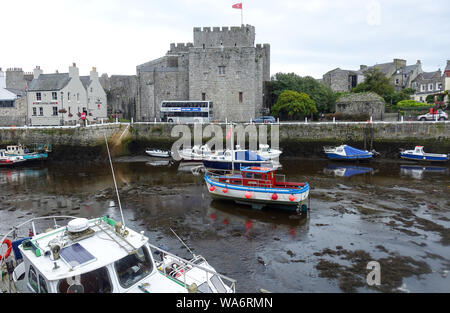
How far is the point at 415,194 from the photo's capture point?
14.3m

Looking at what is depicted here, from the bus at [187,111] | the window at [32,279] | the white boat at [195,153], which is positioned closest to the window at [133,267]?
the window at [32,279]

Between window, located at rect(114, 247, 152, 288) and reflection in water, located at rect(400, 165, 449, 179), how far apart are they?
16.3m

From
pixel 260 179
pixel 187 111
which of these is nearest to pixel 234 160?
pixel 260 179

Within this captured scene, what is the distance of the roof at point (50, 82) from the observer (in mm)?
27500

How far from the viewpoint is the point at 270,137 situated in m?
24.9

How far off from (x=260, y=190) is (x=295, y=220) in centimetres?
165

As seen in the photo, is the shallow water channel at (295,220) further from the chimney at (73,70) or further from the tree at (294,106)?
the chimney at (73,70)

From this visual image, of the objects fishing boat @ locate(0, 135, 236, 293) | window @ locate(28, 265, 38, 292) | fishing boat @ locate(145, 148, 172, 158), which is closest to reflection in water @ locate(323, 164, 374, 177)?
fishing boat @ locate(145, 148, 172, 158)

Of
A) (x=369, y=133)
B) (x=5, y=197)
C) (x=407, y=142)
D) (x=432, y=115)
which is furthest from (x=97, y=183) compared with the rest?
(x=432, y=115)

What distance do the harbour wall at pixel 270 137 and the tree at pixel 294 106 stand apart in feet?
15.0

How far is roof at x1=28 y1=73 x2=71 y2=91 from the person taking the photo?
2750cm
